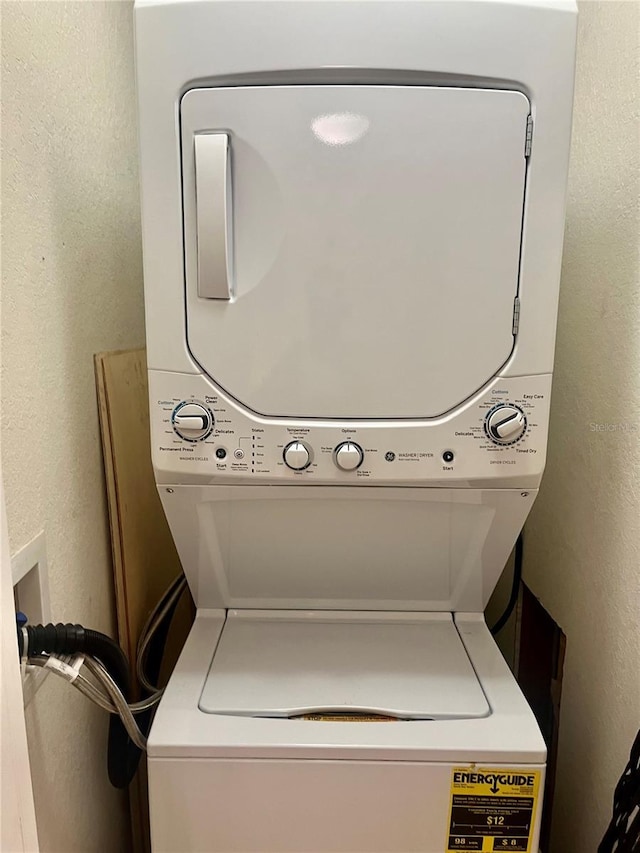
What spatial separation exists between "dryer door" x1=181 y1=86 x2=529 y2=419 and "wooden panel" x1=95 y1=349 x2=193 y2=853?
0.31 metres

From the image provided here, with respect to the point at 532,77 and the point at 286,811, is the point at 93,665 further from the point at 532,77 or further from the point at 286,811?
the point at 532,77

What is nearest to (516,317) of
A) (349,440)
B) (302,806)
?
(349,440)

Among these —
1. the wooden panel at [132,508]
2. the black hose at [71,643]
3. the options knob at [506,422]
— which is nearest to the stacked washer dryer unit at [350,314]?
the options knob at [506,422]

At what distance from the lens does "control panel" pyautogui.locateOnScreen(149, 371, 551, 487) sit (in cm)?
86

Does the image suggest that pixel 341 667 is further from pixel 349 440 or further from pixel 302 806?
pixel 349 440

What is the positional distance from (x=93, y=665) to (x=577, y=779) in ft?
2.82

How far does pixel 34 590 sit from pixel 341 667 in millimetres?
458

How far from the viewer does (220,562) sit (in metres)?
1.05

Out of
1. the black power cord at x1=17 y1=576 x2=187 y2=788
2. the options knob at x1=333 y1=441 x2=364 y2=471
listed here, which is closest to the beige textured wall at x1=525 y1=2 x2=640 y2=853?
the options knob at x1=333 y1=441 x2=364 y2=471

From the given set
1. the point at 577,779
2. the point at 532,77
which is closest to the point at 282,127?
the point at 532,77

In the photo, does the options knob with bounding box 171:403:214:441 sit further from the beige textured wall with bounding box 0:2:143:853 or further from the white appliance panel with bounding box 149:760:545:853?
the white appliance panel with bounding box 149:760:545:853

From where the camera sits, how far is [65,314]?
3.03 ft

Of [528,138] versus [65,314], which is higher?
[528,138]

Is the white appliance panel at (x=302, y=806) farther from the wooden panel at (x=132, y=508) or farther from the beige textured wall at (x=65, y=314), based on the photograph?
the wooden panel at (x=132, y=508)
